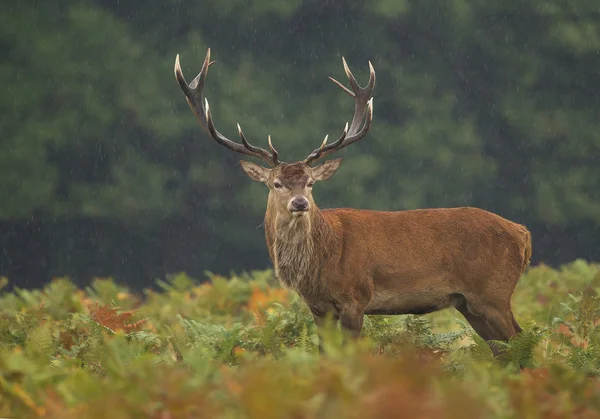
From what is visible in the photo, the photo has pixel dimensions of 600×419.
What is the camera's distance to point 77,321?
27.1ft

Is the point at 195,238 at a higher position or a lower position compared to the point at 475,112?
lower

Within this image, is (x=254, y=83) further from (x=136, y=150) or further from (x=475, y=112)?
(x=475, y=112)

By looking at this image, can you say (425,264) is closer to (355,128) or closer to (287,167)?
(287,167)

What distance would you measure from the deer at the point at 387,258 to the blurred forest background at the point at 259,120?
10.1 metres

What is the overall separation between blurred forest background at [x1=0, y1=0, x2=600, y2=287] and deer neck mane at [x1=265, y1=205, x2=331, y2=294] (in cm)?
1025

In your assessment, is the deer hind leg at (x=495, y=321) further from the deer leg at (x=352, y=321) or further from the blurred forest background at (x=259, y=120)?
the blurred forest background at (x=259, y=120)

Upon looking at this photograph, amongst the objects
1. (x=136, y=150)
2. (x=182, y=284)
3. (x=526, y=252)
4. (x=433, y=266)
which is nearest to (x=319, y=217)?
(x=433, y=266)

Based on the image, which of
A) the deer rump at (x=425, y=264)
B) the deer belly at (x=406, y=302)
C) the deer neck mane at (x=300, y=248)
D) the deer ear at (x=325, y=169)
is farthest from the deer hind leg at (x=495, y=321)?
the deer ear at (x=325, y=169)

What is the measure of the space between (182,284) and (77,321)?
4.91 meters

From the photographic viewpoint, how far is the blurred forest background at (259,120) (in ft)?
58.7

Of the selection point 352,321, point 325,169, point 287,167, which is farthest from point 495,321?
point 287,167

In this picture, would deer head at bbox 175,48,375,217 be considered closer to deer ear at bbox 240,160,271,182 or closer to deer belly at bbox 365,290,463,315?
deer ear at bbox 240,160,271,182

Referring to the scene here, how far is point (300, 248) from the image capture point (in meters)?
7.39

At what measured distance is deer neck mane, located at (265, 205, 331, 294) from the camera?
7320 mm
